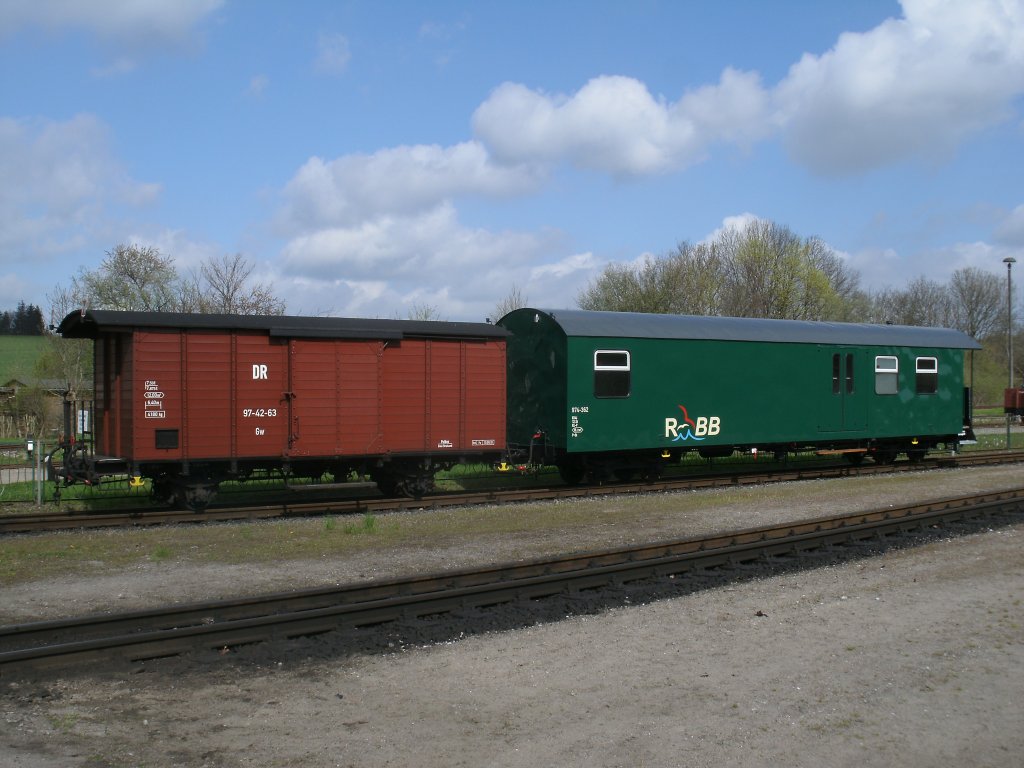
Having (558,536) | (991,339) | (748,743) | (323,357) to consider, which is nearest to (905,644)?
(748,743)

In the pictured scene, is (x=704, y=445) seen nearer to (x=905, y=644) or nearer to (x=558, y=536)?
(x=558, y=536)

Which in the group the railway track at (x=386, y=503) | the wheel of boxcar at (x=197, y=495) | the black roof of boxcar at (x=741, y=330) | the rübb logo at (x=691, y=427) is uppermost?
the black roof of boxcar at (x=741, y=330)

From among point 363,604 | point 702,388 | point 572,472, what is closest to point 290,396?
point 572,472

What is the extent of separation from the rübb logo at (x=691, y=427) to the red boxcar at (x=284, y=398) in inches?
148

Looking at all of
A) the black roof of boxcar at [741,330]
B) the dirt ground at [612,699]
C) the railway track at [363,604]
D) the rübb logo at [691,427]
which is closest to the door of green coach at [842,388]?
the black roof of boxcar at [741,330]

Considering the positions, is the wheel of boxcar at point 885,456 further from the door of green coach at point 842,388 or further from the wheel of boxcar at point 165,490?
the wheel of boxcar at point 165,490

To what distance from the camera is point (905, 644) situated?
24.2ft

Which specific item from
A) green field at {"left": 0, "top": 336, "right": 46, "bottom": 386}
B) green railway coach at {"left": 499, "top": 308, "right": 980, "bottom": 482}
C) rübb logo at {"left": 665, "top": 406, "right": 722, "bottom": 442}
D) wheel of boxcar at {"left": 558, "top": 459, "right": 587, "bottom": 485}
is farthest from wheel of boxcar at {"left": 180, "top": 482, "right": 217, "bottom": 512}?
green field at {"left": 0, "top": 336, "right": 46, "bottom": 386}

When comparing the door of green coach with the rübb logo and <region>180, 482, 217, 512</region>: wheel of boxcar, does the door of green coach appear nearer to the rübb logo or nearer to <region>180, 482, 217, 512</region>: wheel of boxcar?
the rübb logo

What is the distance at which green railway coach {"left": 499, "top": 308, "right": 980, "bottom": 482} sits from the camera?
17031 millimetres

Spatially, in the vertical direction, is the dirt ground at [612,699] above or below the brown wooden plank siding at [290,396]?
below

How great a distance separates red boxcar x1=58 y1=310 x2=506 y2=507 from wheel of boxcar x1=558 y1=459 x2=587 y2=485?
2303mm

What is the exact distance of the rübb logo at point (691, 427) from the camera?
58.6 feet

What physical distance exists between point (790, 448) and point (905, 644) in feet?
42.6
